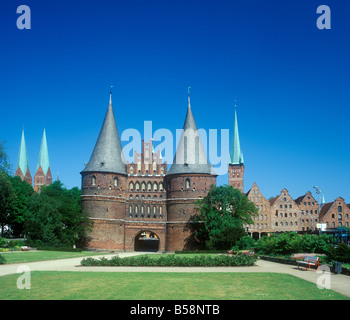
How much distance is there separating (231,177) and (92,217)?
62.8m

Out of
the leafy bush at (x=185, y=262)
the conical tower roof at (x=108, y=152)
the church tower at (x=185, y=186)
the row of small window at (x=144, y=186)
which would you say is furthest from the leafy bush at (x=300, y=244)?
the conical tower roof at (x=108, y=152)

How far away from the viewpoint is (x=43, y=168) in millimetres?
131625

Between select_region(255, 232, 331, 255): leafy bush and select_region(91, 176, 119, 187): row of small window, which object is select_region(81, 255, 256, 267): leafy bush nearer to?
select_region(255, 232, 331, 255): leafy bush

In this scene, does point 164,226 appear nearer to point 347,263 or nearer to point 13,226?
point 13,226

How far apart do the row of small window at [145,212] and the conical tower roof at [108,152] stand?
5556mm

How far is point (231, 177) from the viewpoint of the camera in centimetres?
11550

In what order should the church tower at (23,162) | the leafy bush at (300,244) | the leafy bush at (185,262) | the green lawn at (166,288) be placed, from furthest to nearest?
the church tower at (23,162) < the leafy bush at (300,244) < the leafy bush at (185,262) < the green lawn at (166,288)

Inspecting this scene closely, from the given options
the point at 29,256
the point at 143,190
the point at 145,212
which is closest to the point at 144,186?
the point at 143,190

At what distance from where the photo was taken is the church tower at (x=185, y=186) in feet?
193

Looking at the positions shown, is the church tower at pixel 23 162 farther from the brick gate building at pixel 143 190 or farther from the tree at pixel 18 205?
the brick gate building at pixel 143 190

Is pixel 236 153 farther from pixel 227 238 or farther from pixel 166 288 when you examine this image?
pixel 166 288

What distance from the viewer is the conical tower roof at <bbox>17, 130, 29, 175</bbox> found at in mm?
128500
